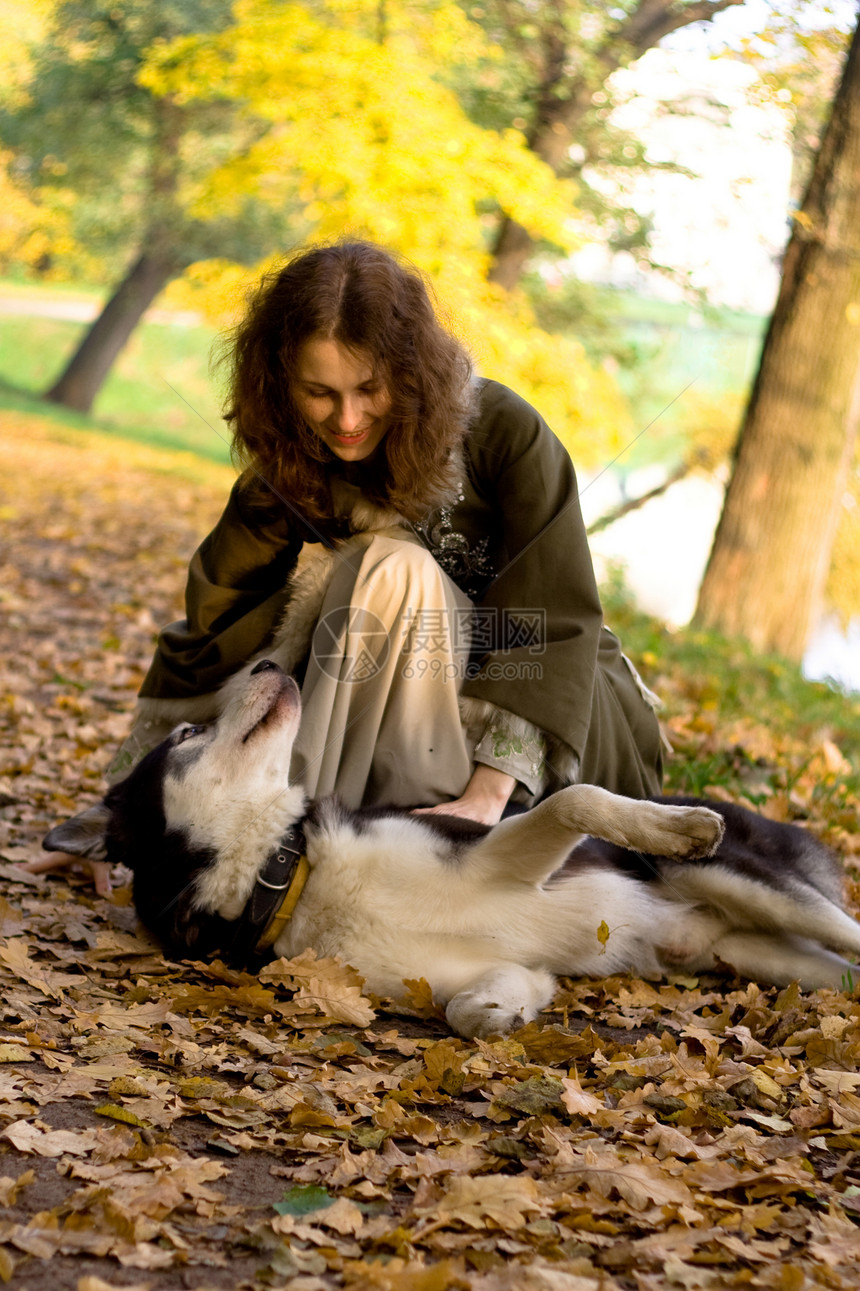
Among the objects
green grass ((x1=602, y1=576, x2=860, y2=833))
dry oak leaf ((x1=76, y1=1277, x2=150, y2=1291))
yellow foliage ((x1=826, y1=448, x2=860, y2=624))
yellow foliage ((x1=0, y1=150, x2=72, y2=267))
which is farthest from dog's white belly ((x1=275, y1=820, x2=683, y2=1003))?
yellow foliage ((x1=0, y1=150, x2=72, y2=267))

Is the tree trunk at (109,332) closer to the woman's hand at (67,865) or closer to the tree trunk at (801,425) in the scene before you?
the tree trunk at (801,425)

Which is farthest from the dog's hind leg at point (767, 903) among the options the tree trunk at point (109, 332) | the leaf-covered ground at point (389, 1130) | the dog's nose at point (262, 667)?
the tree trunk at point (109, 332)

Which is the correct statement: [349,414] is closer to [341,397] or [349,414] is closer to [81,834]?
[341,397]

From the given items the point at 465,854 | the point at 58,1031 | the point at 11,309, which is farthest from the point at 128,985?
the point at 11,309

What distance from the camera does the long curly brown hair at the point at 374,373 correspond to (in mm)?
3154

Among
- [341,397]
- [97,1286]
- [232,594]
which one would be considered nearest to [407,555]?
[341,397]

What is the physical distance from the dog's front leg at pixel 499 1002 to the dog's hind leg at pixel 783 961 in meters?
0.60

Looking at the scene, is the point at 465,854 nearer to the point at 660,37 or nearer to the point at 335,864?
the point at 335,864

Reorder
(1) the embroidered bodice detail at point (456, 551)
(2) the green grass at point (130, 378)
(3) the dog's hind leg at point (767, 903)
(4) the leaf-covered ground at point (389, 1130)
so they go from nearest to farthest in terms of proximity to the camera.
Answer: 1. (4) the leaf-covered ground at point (389, 1130)
2. (3) the dog's hind leg at point (767, 903)
3. (1) the embroidered bodice detail at point (456, 551)
4. (2) the green grass at point (130, 378)

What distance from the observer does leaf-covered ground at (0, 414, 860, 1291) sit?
1.81m

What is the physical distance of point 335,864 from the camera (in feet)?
9.62

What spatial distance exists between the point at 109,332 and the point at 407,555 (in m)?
20.6

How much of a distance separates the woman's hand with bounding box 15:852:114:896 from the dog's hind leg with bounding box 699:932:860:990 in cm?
198

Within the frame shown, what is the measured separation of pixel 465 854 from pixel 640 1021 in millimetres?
628
